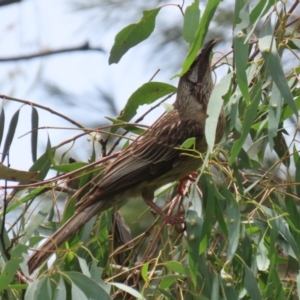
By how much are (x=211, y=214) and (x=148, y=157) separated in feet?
2.16

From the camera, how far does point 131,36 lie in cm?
273

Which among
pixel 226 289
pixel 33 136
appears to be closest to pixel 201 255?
pixel 226 289

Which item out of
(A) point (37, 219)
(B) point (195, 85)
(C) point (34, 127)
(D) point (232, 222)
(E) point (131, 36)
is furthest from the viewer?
(B) point (195, 85)

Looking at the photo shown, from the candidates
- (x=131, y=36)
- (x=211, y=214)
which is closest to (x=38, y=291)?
(x=211, y=214)

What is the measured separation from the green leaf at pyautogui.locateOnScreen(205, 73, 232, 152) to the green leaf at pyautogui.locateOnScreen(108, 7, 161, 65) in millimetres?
495

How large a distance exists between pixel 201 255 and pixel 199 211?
141 mm

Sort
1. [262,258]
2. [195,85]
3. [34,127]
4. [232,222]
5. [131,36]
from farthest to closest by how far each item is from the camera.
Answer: [195,85]
[34,127]
[131,36]
[262,258]
[232,222]

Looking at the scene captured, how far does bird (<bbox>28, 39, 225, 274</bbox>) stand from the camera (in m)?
2.85

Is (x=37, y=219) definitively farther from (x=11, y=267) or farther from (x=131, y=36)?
(x=131, y=36)

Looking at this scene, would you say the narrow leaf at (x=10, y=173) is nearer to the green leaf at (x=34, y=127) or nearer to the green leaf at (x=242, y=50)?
the green leaf at (x=34, y=127)

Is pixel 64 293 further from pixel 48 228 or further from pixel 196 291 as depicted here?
pixel 48 228

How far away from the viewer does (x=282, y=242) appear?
8.36 feet

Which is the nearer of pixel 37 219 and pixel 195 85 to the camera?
pixel 37 219

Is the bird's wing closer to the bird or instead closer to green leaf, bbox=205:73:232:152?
the bird
